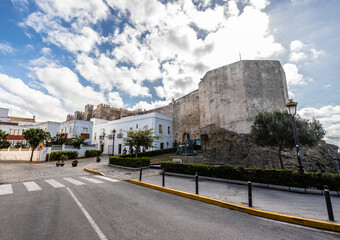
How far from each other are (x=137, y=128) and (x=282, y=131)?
23.7 m

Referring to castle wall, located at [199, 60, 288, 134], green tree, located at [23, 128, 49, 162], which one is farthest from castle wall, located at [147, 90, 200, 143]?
green tree, located at [23, 128, 49, 162]

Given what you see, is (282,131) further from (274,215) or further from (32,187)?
(32,187)

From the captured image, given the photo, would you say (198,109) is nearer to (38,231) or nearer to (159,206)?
(159,206)

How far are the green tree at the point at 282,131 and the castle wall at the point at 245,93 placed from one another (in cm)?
853

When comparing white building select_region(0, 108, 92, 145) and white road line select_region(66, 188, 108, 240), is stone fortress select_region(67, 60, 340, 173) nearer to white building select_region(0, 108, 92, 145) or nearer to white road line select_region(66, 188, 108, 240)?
white road line select_region(66, 188, 108, 240)

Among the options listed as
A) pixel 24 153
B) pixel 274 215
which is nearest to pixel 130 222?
pixel 274 215

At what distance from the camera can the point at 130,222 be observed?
3.69 meters

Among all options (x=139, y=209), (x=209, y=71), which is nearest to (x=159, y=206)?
(x=139, y=209)

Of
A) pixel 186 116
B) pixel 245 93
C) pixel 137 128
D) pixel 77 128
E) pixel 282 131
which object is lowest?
pixel 282 131

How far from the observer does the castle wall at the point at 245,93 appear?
2027 centimetres

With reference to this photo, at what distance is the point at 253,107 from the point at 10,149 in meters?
36.4

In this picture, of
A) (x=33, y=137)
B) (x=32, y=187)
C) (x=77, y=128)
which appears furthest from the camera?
(x=77, y=128)

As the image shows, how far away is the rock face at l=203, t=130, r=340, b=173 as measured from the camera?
15.9m

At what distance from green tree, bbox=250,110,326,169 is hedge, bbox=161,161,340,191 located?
11.1 ft
